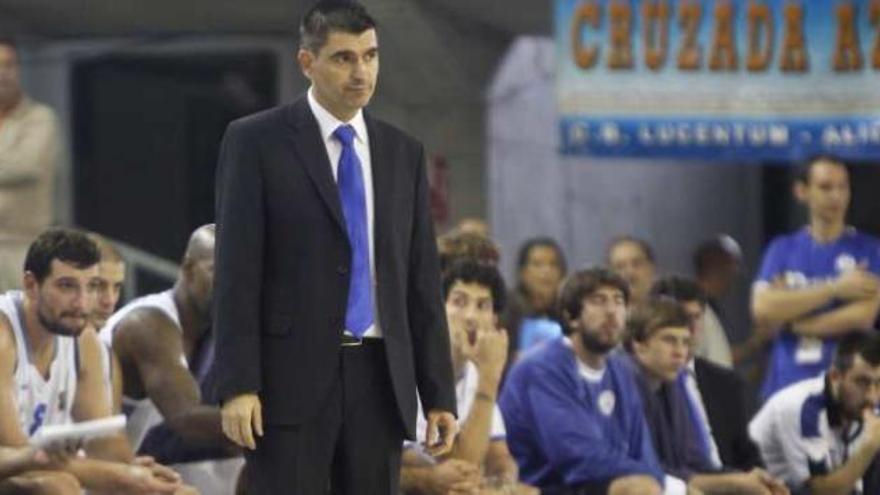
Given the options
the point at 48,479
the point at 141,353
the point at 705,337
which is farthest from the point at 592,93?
the point at 48,479

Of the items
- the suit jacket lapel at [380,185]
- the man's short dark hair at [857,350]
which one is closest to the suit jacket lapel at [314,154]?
the suit jacket lapel at [380,185]

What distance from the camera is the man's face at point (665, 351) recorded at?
11.2m

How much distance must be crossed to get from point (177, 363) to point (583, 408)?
194cm

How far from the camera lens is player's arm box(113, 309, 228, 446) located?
9562 mm

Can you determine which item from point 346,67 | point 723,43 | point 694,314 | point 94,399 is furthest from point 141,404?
point 723,43

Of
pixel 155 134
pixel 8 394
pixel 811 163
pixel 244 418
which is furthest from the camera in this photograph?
pixel 155 134

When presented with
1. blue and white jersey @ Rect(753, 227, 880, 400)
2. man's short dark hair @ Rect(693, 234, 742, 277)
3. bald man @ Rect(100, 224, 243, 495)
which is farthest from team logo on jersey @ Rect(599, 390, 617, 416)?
man's short dark hair @ Rect(693, 234, 742, 277)

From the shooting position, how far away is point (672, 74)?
46.1 ft

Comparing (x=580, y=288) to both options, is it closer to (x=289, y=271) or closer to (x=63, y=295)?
(x=63, y=295)

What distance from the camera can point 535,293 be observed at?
13.9m

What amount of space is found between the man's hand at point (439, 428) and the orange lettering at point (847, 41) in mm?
6989

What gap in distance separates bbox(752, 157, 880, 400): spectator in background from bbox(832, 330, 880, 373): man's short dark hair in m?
0.78

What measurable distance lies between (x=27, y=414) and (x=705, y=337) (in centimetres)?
Answer: 495

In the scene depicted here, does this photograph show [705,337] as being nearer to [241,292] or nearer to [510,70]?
[510,70]
